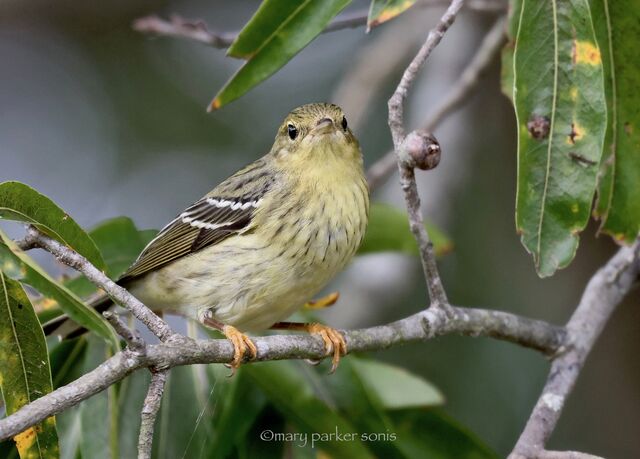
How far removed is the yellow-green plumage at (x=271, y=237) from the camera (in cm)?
366

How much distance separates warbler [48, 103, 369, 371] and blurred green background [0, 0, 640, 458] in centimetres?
153

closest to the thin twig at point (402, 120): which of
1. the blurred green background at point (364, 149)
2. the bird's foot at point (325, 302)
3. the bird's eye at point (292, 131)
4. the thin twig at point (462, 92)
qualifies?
the bird's foot at point (325, 302)

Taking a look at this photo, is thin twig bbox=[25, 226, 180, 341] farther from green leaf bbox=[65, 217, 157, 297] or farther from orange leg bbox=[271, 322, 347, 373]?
green leaf bbox=[65, 217, 157, 297]

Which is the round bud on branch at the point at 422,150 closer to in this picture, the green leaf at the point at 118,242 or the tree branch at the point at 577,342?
the tree branch at the point at 577,342

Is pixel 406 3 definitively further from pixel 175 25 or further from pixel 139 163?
pixel 139 163

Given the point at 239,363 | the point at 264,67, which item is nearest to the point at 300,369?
the point at 239,363

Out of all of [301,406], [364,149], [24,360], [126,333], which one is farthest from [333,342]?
[364,149]

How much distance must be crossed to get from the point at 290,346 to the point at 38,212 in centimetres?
88

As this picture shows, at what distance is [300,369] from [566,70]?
1.69m

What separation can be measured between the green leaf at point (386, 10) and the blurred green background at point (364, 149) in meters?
2.52

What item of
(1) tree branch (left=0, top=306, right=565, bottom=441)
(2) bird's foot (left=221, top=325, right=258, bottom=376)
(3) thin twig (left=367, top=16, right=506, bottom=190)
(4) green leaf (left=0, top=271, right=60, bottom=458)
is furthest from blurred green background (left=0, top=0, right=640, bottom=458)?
(4) green leaf (left=0, top=271, right=60, bottom=458)

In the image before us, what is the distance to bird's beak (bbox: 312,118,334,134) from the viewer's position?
389cm

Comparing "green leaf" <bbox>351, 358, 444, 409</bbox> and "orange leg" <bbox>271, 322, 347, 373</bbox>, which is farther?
"green leaf" <bbox>351, 358, 444, 409</bbox>

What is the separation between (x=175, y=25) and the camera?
16.3ft
